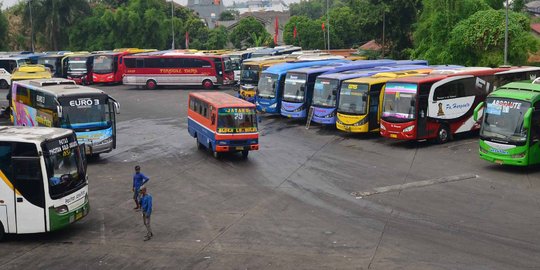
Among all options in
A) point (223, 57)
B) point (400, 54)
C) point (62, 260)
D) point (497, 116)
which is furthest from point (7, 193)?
point (400, 54)

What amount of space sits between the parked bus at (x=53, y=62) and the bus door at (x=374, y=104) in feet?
118

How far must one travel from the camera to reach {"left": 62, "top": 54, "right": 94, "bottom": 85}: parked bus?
55656 mm

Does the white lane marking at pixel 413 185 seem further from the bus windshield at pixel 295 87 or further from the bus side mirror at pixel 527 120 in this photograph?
the bus windshield at pixel 295 87

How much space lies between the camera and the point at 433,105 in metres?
27.5

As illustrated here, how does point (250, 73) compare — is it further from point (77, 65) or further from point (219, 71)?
point (77, 65)

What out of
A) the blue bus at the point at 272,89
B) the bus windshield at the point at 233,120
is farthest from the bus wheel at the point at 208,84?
the bus windshield at the point at 233,120

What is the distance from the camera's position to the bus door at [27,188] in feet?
51.4

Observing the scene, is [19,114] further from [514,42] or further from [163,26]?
[163,26]

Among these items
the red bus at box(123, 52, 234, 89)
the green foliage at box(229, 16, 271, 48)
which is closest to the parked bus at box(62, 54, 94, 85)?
the red bus at box(123, 52, 234, 89)

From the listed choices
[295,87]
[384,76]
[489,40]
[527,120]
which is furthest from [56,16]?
[527,120]

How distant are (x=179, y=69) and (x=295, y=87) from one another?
64.6 feet

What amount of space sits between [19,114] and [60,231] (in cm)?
1538

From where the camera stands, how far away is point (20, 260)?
14484 millimetres

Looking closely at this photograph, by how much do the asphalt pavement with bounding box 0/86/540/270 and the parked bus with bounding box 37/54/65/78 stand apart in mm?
31758
